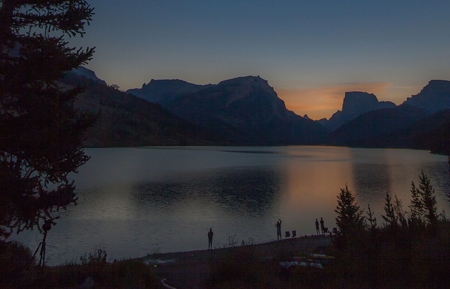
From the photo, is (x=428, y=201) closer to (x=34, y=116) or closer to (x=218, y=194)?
(x=34, y=116)

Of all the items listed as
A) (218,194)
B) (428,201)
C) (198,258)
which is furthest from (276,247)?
(218,194)

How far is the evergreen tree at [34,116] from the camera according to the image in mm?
9172

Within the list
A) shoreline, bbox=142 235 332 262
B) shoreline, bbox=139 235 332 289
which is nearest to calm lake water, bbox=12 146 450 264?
shoreline, bbox=142 235 332 262

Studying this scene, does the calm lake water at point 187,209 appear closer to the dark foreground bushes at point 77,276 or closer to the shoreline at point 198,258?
the shoreline at point 198,258

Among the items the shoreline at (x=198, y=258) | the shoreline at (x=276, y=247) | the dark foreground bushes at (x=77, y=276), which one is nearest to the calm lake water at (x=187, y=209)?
the shoreline at (x=276, y=247)

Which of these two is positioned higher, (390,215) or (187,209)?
(187,209)

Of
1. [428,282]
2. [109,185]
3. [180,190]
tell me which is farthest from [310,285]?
[109,185]

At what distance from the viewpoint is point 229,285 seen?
385 inches

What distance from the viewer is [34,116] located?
31.0ft

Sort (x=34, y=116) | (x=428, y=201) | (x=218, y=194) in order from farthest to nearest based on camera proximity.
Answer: (x=218, y=194), (x=428, y=201), (x=34, y=116)

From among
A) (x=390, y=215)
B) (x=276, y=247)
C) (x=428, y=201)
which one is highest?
(x=428, y=201)

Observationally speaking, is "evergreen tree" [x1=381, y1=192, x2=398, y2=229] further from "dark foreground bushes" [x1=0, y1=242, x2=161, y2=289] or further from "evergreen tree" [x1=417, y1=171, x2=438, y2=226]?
"dark foreground bushes" [x1=0, y1=242, x2=161, y2=289]

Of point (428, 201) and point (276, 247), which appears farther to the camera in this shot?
point (276, 247)

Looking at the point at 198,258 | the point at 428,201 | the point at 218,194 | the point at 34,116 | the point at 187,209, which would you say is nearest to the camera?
the point at 34,116
